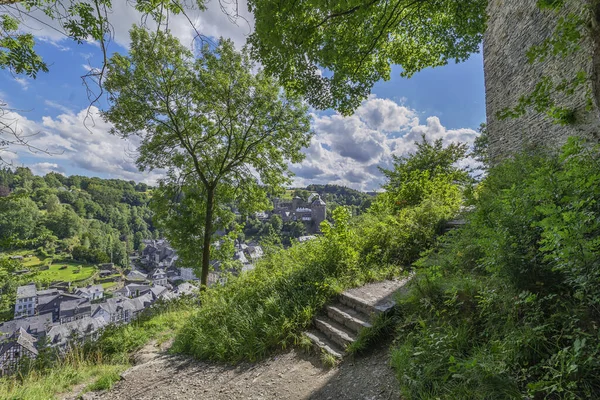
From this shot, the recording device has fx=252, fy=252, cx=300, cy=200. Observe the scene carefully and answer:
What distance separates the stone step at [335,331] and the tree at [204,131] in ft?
22.0

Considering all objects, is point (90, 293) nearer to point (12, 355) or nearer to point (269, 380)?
point (12, 355)

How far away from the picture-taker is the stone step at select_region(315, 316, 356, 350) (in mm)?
3557

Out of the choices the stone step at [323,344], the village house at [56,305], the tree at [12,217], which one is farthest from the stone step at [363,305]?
the village house at [56,305]

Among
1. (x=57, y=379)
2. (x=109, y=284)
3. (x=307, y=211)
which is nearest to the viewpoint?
(x=57, y=379)

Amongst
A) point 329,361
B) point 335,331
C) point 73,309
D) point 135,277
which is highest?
point 335,331

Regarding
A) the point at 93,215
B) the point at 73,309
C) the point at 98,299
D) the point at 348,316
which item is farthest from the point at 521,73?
the point at 93,215

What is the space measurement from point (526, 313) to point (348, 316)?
2238 mm

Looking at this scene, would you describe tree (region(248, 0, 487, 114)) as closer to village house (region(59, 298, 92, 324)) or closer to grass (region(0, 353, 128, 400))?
grass (region(0, 353, 128, 400))

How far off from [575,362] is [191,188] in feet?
35.4

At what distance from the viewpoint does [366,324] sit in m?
3.54

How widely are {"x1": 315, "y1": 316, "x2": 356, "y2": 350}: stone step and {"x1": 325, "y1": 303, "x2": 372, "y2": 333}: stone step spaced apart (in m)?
0.07

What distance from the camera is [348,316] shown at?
3869 mm

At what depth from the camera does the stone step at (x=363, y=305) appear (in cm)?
360

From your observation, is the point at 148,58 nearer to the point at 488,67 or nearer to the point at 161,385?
the point at 161,385
